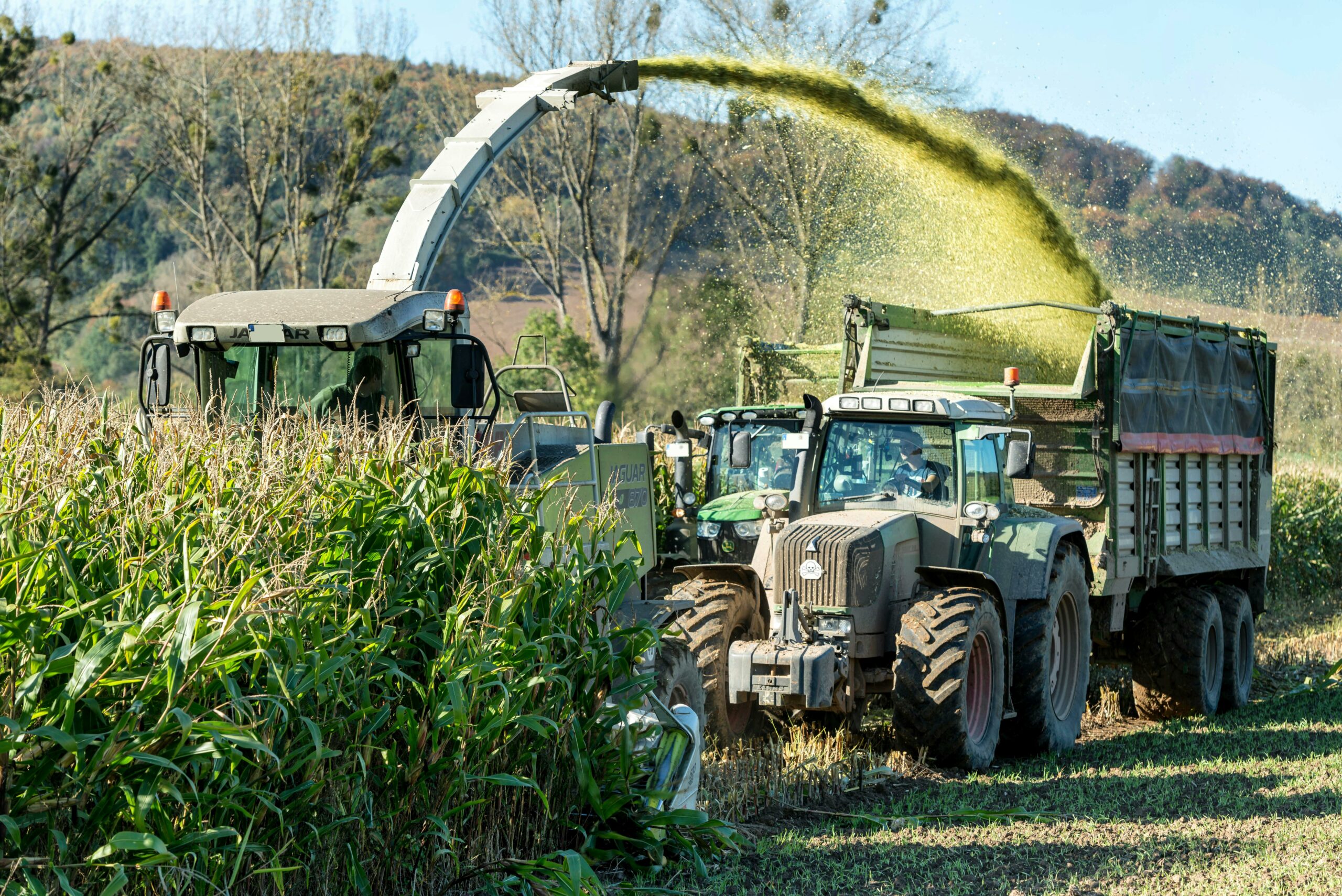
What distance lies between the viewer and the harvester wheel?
586 cm

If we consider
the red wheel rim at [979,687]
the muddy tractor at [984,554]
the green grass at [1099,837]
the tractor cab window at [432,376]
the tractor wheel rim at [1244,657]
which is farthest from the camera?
the tractor wheel rim at [1244,657]

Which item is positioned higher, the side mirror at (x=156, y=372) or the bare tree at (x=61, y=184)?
the bare tree at (x=61, y=184)

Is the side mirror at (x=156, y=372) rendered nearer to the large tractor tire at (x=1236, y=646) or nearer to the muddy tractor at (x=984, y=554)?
the muddy tractor at (x=984, y=554)

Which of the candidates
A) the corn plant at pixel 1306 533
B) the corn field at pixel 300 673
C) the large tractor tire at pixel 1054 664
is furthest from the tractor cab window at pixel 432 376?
the corn plant at pixel 1306 533

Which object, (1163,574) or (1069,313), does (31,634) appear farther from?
(1069,313)

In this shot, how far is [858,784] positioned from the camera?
6.82 metres

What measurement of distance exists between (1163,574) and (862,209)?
1676cm

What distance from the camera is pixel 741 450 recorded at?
7910 mm

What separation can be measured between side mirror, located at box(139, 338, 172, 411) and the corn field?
1053 mm

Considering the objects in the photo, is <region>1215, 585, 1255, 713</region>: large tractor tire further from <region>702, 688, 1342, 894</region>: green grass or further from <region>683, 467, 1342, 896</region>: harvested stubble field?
<region>702, 688, 1342, 894</region>: green grass

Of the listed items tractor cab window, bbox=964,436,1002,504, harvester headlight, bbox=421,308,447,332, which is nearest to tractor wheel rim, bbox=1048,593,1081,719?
tractor cab window, bbox=964,436,1002,504

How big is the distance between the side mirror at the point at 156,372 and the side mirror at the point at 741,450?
3.08 metres

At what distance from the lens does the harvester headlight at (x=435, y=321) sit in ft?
22.2

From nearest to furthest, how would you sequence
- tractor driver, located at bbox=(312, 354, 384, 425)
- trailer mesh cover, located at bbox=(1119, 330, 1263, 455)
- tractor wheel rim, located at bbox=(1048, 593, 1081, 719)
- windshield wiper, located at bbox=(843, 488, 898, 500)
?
tractor driver, located at bbox=(312, 354, 384, 425)
windshield wiper, located at bbox=(843, 488, 898, 500)
tractor wheel rim, located at bbox=(1048, 593, 1081, 719)
trailer mesh cover, located at bbox=(1119, 330, 1263, 455)
